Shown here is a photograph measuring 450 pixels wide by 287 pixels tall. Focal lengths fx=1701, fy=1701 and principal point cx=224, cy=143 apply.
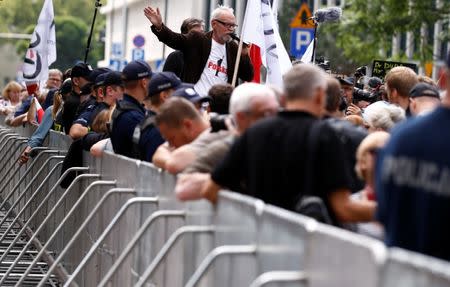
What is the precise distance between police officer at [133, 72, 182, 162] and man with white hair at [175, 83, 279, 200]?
2521mm

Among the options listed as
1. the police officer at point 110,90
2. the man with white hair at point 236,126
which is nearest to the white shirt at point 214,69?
the police officer at point 110,90

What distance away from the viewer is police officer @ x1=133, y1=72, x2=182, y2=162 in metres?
11.8

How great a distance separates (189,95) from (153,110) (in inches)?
48.8

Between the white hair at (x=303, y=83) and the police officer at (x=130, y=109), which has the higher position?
the white hair at (x=303, y=83)

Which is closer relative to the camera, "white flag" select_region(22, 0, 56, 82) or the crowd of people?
the crowd of people

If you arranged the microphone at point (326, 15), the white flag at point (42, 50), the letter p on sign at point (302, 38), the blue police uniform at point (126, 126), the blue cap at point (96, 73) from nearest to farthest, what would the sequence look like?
the blue police uniform at point (126, 126) < the microphone at point (326, 15) < the blue cap at point (96, 73) < the white flag at point (42, 50) < the letter p on sign at point (302, 38)

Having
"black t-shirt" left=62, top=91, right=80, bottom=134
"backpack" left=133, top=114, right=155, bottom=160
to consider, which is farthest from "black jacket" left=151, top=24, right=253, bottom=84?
"black t-shirt" left=62, top=91, right=80, bottom=134

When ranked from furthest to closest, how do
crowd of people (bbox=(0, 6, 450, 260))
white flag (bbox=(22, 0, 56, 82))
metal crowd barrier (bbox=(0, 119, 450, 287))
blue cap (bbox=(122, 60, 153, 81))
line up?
white flag (bbox=(22, 0, 56, 82)) → blue cap (bbox=(122, 60, 153, 81)) → crowd of people (bbox=(0, 6, 450, 260)) → metal crowd barrier (bbox=(0, 119, 450, 287))

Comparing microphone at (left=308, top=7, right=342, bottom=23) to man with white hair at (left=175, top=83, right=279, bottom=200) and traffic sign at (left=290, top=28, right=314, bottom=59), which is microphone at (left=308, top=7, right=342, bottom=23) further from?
traffic sign at (left=290, top=28, right=314, bottom=59)

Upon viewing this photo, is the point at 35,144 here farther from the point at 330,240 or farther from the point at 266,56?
the point at 330,240

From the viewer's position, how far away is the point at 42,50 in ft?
79.4

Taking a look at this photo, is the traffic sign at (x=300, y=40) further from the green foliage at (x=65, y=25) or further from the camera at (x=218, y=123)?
the green foliage at (x=65, y=25)

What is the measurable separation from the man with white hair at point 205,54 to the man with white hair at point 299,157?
686cm

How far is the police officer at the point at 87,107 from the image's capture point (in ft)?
51.9
